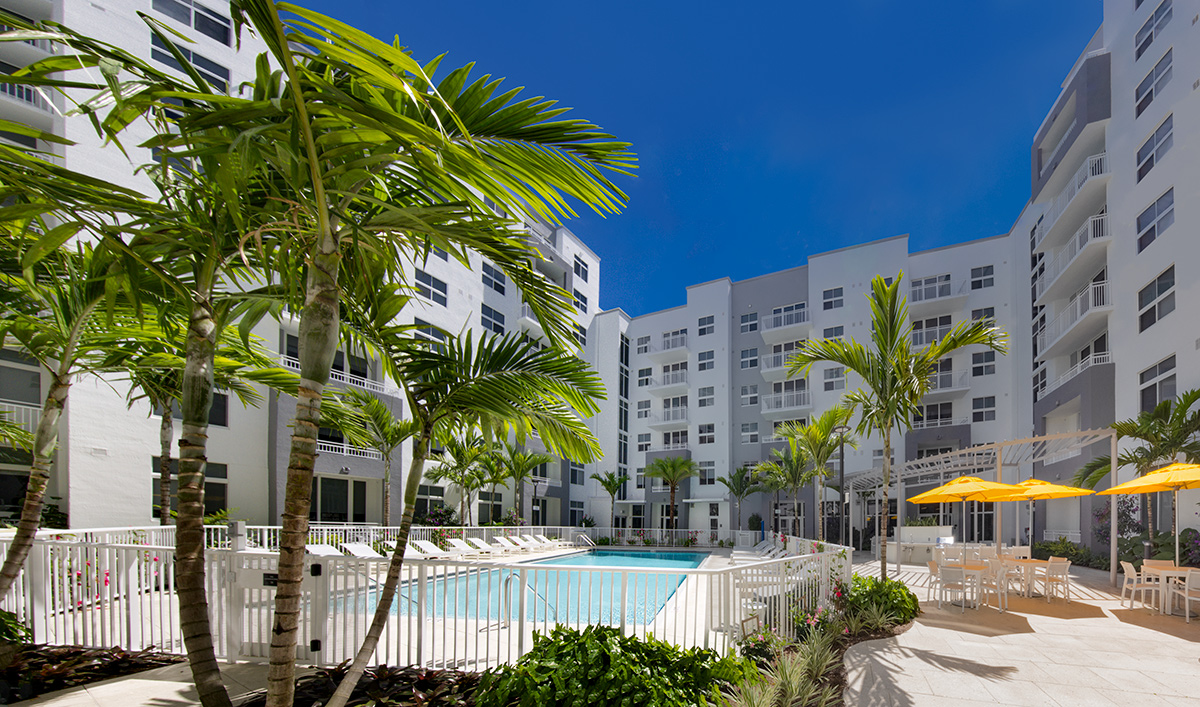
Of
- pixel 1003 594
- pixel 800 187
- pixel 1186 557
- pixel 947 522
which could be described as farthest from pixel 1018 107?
pixel 1003 594

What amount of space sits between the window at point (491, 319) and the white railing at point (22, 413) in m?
16.6

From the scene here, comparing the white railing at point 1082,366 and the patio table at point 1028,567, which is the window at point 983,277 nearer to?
the white railing at point 1082,366

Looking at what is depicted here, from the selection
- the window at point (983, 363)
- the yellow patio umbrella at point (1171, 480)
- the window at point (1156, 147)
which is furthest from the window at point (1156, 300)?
the window at point (983, 363)

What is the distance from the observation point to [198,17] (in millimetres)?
17938

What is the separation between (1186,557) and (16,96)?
29674 millimetres

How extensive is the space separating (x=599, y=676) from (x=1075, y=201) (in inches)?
999

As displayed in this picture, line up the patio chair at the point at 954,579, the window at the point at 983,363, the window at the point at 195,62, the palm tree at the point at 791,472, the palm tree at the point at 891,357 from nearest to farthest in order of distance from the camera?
1. the palm tree at the point at 891,357
2. the patio chair at the point at 954,579
3. the window at the point at 195,62
4. the palm tree at the point at 791,472
5. the window at the point at 983,363

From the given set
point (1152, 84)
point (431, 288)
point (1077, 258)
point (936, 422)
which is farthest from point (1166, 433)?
point (431, 288)

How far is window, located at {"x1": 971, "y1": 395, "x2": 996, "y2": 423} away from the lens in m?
28.1

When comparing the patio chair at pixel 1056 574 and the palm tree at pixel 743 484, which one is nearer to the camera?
the patio chair at pixel 1056 574

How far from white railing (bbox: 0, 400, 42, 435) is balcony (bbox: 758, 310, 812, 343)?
29.7 meters

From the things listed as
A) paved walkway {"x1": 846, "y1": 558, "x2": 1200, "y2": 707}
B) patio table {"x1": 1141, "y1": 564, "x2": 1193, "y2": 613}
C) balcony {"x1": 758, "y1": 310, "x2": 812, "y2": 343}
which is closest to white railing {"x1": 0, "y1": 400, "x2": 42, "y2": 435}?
paved walkway {"x1": 846, "y1": 558, "x2": 1200, "y2": 707}

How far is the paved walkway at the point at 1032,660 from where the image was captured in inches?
215

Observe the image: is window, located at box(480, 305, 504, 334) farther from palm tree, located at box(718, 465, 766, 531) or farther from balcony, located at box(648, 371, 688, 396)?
palm tree, located at box(718, 465, 766, 531)
